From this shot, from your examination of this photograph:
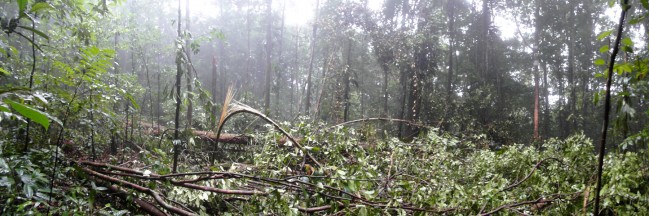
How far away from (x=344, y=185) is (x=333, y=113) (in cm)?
980

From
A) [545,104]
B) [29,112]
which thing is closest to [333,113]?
[29,112]

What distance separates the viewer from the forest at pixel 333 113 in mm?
2170

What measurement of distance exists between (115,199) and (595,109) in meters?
21.6

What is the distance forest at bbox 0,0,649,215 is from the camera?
217 cm

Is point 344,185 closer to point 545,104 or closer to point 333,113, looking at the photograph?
point 333,113

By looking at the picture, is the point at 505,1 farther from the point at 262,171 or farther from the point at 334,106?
the point at 262,171

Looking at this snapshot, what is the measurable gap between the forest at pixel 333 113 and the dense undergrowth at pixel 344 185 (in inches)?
0.9

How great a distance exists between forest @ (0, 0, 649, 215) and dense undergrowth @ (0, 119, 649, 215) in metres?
0.02

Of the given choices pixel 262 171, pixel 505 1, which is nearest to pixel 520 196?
pixel 262 171

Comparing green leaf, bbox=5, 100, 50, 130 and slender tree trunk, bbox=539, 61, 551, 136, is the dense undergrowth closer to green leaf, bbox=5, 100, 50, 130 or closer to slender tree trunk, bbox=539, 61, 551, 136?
green leaf, bbox=5, 100, 50, 130

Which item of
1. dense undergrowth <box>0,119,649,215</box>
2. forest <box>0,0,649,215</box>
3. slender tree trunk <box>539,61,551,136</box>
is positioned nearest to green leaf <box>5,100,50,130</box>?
forest <box>0,0,649,215</box>

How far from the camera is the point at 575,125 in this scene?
1662cm

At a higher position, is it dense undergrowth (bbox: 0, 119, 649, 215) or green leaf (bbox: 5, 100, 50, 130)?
green leaf (bbox: 5, 100, 50, 130)

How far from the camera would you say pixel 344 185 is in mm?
2092
